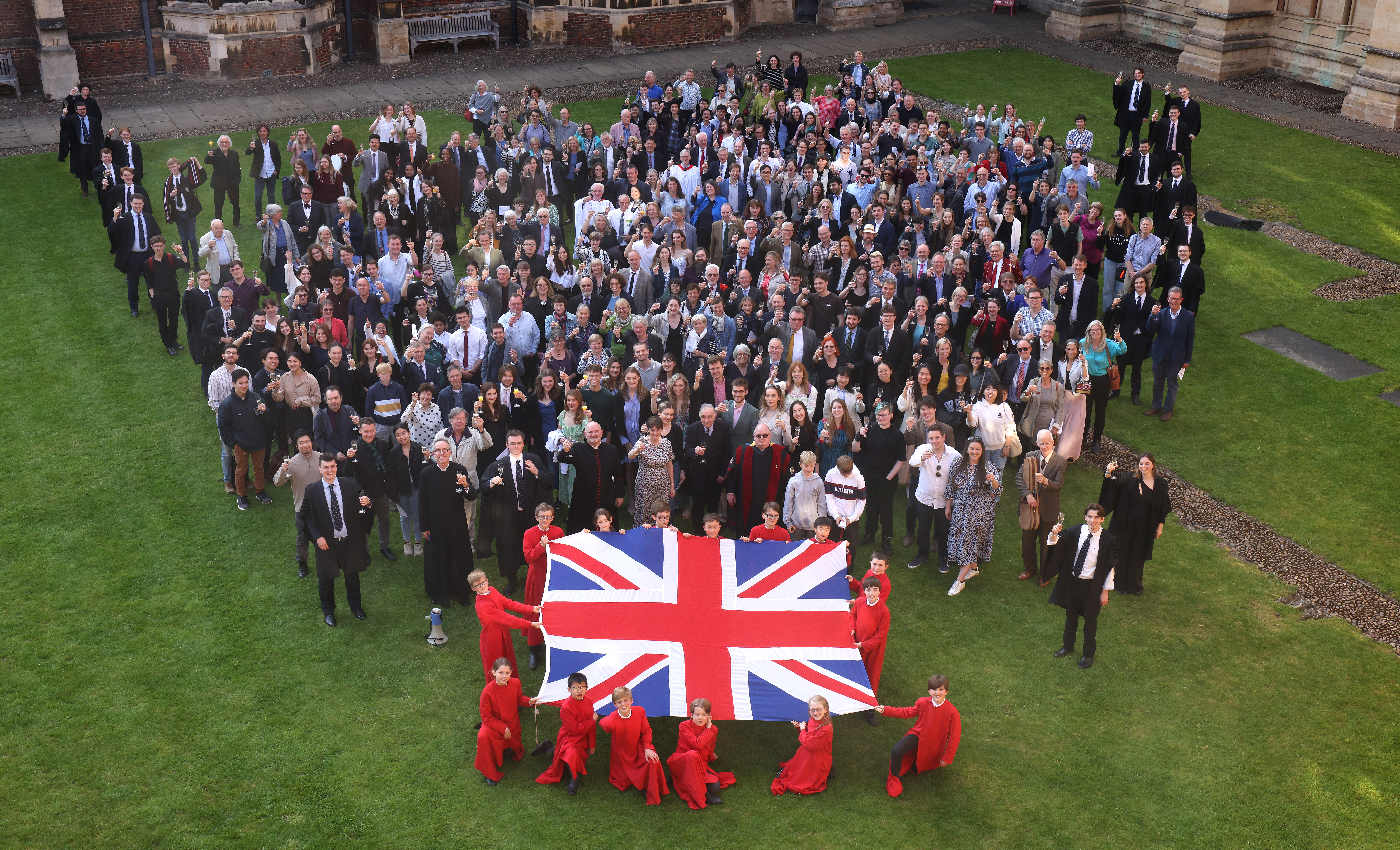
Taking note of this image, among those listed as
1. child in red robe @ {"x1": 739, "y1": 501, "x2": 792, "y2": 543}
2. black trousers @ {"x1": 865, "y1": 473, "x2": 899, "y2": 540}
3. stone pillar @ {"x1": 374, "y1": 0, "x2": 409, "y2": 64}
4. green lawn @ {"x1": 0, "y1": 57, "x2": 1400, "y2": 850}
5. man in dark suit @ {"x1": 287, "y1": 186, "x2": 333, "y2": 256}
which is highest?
stone pillar @ {"x1": 374, "y1": 0, "x2": 409, "y2": 64}

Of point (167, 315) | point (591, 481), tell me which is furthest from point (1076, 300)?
point (167, 315)

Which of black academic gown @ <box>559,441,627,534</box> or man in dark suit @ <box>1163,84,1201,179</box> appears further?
man in dark suit @ <box>1163,84,1201,179</box>

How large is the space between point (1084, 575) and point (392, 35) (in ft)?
80.6

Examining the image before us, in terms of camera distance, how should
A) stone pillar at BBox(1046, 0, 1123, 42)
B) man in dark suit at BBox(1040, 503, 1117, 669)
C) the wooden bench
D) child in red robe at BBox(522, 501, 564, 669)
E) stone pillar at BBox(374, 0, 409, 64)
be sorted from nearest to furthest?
1. man in dark suit at BBox(1040, 503, 1117, 669)
2. child in red robe at BBox(522, 501, 564, 669)
3. stone pillar at BBox(374, 0, 409, 64)
4. the wooden bench
5. stone pillar at BBox(1046, 0, 1123, 42)

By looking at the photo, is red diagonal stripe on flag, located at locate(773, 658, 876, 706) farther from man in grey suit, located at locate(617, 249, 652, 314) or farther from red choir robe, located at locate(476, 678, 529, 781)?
man in grey suit, located at locate(617, 249, 652, 314)

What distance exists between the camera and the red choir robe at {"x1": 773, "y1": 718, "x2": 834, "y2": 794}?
31.9ft

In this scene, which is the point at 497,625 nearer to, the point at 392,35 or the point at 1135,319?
the point at 1135,319

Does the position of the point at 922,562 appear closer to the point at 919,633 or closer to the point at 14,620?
the point at 919,633

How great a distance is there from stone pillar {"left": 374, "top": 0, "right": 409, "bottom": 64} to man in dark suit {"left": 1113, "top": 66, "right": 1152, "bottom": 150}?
17049 millimetres

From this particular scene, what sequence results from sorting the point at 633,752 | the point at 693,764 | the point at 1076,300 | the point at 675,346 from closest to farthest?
1. the point at 693,764
2. the point at 633,752
3. the point at 675,346
4. the point at 1076,300

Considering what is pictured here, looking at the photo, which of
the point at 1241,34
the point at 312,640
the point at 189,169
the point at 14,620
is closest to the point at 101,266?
the point at 189,169

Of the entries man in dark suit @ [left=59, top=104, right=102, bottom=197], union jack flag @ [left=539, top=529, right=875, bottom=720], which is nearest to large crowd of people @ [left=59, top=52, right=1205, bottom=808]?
union jack flag @ [left=539, top=529, right=875, bottom=720]

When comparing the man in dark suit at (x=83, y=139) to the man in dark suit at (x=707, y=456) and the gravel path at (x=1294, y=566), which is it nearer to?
the man in dark suit at (x=707, y=456)

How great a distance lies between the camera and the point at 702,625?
10.8 meters
